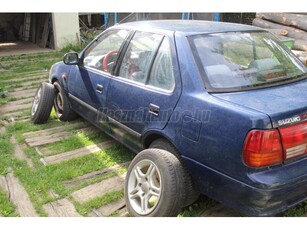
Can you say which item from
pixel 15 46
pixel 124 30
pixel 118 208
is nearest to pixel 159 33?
pixel 124 30

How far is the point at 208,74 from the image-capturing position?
101 inches

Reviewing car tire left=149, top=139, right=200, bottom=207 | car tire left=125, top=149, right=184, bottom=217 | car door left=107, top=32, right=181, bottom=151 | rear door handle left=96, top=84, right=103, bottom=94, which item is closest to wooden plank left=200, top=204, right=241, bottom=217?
car tire left=149, top=139, right=200, bottom=207

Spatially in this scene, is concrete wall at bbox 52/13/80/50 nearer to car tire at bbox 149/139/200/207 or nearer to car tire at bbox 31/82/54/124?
car tire at bbox 31/82/54/124

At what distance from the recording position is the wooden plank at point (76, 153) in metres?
3.78

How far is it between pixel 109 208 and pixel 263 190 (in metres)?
1.42

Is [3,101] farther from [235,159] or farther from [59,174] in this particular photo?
[235,159]

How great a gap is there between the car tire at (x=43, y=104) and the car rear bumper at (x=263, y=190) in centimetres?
292

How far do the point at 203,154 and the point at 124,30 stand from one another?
1.81 m

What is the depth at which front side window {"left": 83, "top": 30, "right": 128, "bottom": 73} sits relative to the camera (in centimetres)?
357

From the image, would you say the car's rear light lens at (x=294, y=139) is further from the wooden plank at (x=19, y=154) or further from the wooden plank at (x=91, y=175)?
the wooden plank at (x=19, y=154)

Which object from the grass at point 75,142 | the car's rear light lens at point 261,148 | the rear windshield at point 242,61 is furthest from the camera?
the grass at point 75,142

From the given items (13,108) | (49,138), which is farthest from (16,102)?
(49,138)

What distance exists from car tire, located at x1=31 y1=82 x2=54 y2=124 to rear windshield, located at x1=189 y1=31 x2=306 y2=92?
2.56m

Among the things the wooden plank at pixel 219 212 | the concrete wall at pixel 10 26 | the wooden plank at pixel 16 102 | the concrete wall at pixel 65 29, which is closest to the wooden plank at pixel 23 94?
the wooden plank at pixel 16 102
